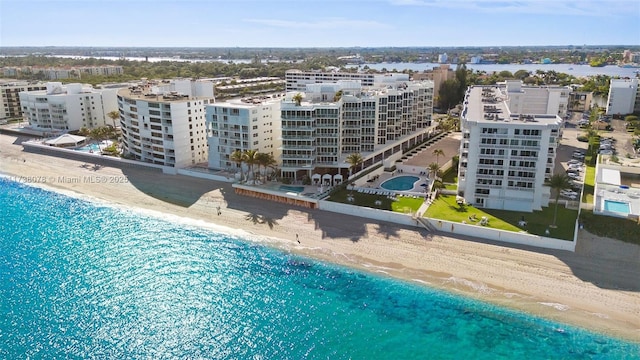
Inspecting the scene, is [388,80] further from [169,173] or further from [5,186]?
[5,186]

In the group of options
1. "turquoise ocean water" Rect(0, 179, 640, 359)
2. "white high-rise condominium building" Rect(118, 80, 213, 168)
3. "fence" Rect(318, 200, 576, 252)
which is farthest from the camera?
"white high-rise condominium building" Rect(118, 80, 213, 168)

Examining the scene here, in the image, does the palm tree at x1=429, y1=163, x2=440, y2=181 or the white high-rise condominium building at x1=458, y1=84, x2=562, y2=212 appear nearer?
the white high-rise condominium building at x1=458, y1=84, x2=562, y2=212

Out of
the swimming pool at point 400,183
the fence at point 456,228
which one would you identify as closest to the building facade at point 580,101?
the swimming pool at point 400,183

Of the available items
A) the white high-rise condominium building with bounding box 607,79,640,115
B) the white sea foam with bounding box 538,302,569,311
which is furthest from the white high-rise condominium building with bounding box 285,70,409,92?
the white sea foam with bounding box 538,302,569,311

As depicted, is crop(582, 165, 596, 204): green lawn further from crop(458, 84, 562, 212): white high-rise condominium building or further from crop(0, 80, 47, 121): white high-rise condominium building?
crop(0, 80, 47, 121): white high-rise condominium building

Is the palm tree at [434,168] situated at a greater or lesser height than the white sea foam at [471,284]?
greater

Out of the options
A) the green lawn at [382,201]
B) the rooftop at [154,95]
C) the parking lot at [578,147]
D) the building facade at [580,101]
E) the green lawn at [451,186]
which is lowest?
the green lawn at [382,201]

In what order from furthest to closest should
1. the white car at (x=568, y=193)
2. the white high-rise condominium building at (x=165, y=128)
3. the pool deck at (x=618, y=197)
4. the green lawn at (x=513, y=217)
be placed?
the white high-rise condominium building at (x=165, y=128) < the white car at (x=568, y=193) < the pool deck at (x=618, y=197) < the green lawn at (x=513, y=217)

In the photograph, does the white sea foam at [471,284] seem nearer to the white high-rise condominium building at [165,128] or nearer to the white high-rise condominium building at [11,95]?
the white high-rise condominium building at [165,128]
